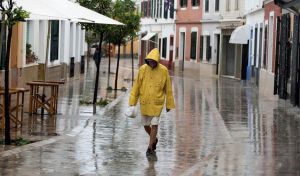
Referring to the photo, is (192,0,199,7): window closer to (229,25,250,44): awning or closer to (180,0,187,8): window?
(180,0,187,8): window

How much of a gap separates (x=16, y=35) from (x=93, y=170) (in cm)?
1426

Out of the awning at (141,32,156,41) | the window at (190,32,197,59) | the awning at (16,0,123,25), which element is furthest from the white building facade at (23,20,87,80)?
the awning at (141,32,156,41)

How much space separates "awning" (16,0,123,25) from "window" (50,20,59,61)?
13822 mm

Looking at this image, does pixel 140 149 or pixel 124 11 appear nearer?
pixel 140 149

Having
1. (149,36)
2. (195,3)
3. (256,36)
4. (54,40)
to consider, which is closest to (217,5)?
(195,3)

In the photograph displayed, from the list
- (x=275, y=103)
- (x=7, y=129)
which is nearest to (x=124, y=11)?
(x=275, y=103)

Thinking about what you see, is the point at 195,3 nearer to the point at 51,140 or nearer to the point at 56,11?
the point at 56,11

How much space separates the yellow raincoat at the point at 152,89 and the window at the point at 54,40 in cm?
1798

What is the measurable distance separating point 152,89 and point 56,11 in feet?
8.27

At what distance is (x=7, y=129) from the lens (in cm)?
1241

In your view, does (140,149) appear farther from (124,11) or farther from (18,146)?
(124,11)

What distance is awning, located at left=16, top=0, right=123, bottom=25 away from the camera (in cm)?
1293

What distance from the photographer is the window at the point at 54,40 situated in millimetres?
30325

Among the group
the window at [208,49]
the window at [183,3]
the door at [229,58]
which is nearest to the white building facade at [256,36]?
A: the door at [229,58]
